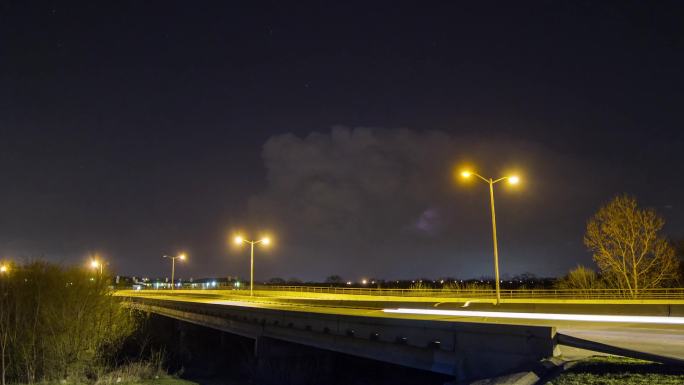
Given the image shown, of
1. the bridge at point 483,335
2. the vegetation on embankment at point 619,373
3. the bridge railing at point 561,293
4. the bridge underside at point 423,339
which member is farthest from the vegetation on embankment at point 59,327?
the bridge railing at point 561,293

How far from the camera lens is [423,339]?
1705cm

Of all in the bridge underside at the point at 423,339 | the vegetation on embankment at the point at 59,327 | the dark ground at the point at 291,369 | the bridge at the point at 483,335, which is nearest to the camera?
the bridge at the point at 483,335

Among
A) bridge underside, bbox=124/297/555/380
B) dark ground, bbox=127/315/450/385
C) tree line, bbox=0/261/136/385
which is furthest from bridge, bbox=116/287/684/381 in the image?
tree line, bbox=0/261/136/385

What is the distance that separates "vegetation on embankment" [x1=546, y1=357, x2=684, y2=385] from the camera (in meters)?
10.6

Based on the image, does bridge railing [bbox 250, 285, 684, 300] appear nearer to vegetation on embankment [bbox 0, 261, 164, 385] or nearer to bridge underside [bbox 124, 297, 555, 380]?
bridge underside [bbox 124, 297, 555, 380]

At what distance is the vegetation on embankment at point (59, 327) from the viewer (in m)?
28.2

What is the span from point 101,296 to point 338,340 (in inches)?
690

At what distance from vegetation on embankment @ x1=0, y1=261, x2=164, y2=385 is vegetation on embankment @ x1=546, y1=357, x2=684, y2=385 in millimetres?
22905

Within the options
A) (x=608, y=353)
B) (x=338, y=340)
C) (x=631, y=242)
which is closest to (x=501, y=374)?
(x=608, y=353)

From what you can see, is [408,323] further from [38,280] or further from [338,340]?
[38,280]

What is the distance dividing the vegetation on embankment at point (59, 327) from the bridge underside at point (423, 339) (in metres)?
9.59

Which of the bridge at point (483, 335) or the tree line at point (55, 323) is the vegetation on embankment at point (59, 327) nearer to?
the tree line at point (55, 323)

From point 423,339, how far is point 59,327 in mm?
21775

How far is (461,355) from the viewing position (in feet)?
51.1
